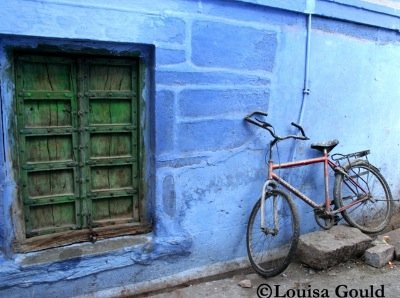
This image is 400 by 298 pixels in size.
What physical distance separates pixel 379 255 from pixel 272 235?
1.13m

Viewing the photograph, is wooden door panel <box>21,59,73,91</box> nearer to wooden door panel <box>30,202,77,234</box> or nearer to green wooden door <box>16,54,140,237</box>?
green wooden door <box>16,54,140,237</box>

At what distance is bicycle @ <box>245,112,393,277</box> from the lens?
3.49m

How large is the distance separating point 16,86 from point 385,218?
403cm

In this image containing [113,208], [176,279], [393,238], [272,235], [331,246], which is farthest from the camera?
[393,238]

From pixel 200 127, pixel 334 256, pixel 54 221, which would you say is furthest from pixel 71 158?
pixel 334 256

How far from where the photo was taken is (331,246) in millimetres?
3664

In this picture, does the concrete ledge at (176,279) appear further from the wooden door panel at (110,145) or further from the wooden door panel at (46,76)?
the wooden door panel at (46,76)

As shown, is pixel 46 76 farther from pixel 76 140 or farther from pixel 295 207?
pixel 295 207

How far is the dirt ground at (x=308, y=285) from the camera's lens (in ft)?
10.9

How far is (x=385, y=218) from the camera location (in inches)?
178

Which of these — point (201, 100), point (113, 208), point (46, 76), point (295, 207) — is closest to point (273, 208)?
point (295, 207)

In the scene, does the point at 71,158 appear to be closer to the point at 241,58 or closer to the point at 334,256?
the point at 241,58

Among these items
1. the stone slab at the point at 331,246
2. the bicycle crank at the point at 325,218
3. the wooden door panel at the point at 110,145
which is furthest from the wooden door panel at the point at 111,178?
the bicycle crank at the point at 325,218

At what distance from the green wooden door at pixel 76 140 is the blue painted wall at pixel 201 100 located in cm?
13
